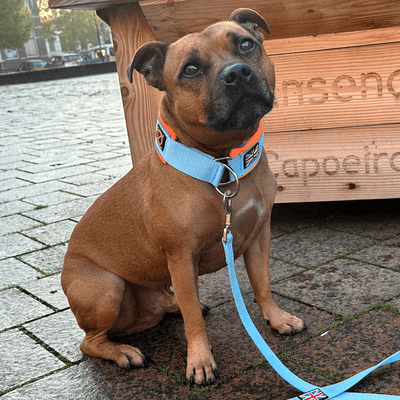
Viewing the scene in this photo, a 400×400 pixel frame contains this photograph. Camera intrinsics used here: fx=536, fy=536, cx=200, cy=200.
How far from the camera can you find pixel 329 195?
13.1 feet

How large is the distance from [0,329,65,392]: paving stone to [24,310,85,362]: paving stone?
61mm

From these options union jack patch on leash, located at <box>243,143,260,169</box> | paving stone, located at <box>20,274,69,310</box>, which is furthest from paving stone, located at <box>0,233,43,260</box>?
union jack patch on leash, located at <box>243,143,260,169</box>

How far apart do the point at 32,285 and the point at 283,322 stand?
179 centimetres

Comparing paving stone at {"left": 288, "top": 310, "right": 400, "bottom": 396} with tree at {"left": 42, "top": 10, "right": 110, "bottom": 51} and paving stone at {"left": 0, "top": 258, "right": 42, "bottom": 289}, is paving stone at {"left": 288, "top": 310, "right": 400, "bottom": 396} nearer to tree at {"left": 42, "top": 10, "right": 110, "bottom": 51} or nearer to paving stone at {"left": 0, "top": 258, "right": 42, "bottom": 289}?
paving stone at {"left": 0, "top": 258, "right": 42, "bottom": 289}

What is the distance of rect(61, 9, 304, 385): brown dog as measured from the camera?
2.21m

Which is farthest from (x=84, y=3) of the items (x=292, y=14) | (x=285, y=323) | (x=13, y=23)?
(x=13, y=23)

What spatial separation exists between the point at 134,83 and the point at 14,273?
163 cm

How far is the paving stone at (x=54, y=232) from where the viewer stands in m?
4.46

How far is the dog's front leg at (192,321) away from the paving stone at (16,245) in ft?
7.30

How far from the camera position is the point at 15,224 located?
4.96 m

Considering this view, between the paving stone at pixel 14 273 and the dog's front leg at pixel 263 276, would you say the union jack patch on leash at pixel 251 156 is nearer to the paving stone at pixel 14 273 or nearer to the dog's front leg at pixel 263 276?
the dog's front leg at pixel 263 276

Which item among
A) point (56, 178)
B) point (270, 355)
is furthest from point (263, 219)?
point (56, 178)

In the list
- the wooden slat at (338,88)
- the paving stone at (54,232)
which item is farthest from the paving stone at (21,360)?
the wooden slat at (338,88)

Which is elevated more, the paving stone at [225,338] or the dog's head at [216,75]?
the dog's head at [216,75]
